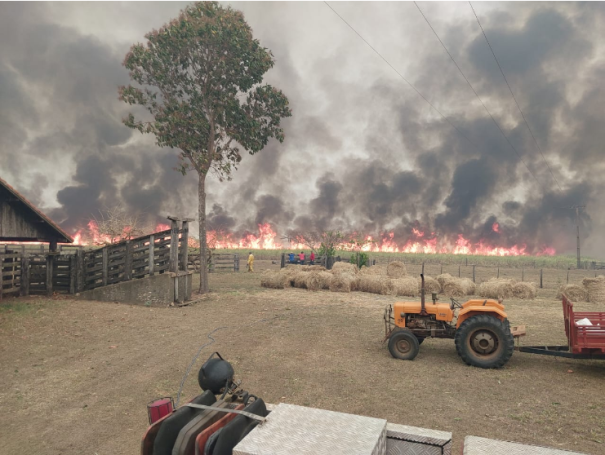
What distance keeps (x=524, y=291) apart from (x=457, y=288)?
119 inches

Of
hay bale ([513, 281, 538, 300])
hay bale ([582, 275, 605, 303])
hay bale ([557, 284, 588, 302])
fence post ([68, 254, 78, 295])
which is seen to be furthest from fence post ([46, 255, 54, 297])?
hay bale ([582, 275, 605, 303])

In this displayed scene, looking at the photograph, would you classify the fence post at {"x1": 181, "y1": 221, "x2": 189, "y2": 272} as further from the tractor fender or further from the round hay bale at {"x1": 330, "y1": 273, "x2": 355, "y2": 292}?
the tractor fender

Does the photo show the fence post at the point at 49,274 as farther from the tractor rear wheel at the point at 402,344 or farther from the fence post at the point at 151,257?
the tractor rear wheel at the point at 402,344

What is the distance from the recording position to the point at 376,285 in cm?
2120

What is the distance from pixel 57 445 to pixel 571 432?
7.11 metres

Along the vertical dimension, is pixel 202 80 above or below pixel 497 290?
above

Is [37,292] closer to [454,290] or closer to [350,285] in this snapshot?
[350,285]

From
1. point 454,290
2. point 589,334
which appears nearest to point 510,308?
point 454,290

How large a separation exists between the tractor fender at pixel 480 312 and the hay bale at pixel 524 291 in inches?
493

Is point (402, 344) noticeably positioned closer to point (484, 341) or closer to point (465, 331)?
point (465, 331)

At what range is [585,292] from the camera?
18500 millimetres

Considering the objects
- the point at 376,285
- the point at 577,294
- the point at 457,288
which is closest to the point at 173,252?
the point at 376,285

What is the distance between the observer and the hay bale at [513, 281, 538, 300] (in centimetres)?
1941

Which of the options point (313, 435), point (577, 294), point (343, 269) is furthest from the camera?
point (343, 269)
